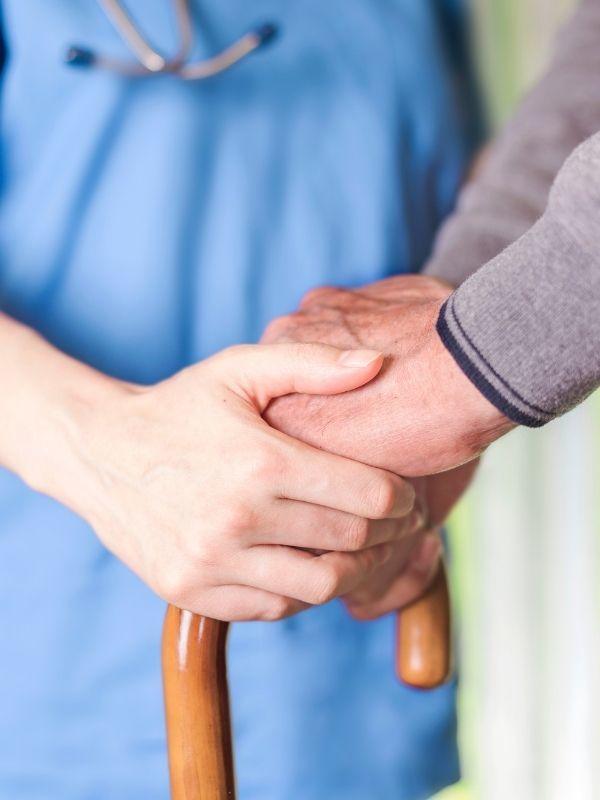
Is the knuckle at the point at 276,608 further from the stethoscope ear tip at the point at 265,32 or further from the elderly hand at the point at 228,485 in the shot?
the stethoscope ear tip at the point at 265,32

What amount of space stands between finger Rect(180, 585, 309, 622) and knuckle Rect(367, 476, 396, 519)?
0.07 m

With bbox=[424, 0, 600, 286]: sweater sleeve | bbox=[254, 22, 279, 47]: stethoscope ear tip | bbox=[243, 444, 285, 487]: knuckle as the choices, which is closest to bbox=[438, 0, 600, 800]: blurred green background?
bbox=[424, 0, 600, 286]: sweater sleeve

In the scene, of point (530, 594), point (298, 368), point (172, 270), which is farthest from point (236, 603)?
point (530, 594)

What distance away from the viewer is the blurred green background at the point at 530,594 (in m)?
1.20

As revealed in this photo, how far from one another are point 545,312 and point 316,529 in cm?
16

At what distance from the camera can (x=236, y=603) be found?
0.50 m

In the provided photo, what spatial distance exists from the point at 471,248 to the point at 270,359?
0.24 metres

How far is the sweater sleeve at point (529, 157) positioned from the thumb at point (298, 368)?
0.19 m

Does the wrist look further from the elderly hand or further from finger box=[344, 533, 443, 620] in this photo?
finger box=[344, 533, 443, 620]

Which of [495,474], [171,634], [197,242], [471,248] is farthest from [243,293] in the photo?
[495,474]

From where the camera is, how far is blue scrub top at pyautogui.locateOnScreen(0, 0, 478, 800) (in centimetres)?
64

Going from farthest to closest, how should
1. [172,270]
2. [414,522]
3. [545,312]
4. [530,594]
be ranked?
1. [530,594]
2. [172,270]
3. [414,522]
4. [545,312]

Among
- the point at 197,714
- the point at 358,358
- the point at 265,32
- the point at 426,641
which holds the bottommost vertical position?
the point at 426,641

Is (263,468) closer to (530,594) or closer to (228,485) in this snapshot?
(228,485)
